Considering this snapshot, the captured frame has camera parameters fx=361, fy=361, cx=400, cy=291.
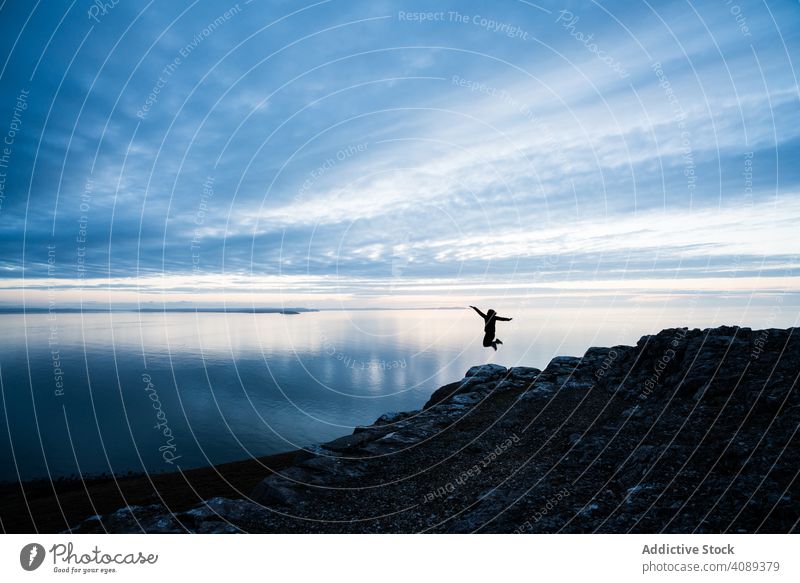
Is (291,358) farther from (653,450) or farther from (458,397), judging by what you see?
(653,450)

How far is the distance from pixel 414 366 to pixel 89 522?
118m

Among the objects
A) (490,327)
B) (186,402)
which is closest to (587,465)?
(490,327)

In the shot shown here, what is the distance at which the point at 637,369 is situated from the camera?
105 ft

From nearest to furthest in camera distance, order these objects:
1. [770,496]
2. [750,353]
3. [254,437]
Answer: [770,496] → [750,353] → [254,437]

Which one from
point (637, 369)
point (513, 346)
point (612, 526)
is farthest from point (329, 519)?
point (513, 346)

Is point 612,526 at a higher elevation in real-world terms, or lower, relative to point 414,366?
higher

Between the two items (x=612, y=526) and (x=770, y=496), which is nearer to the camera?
(x=770, y=496)
